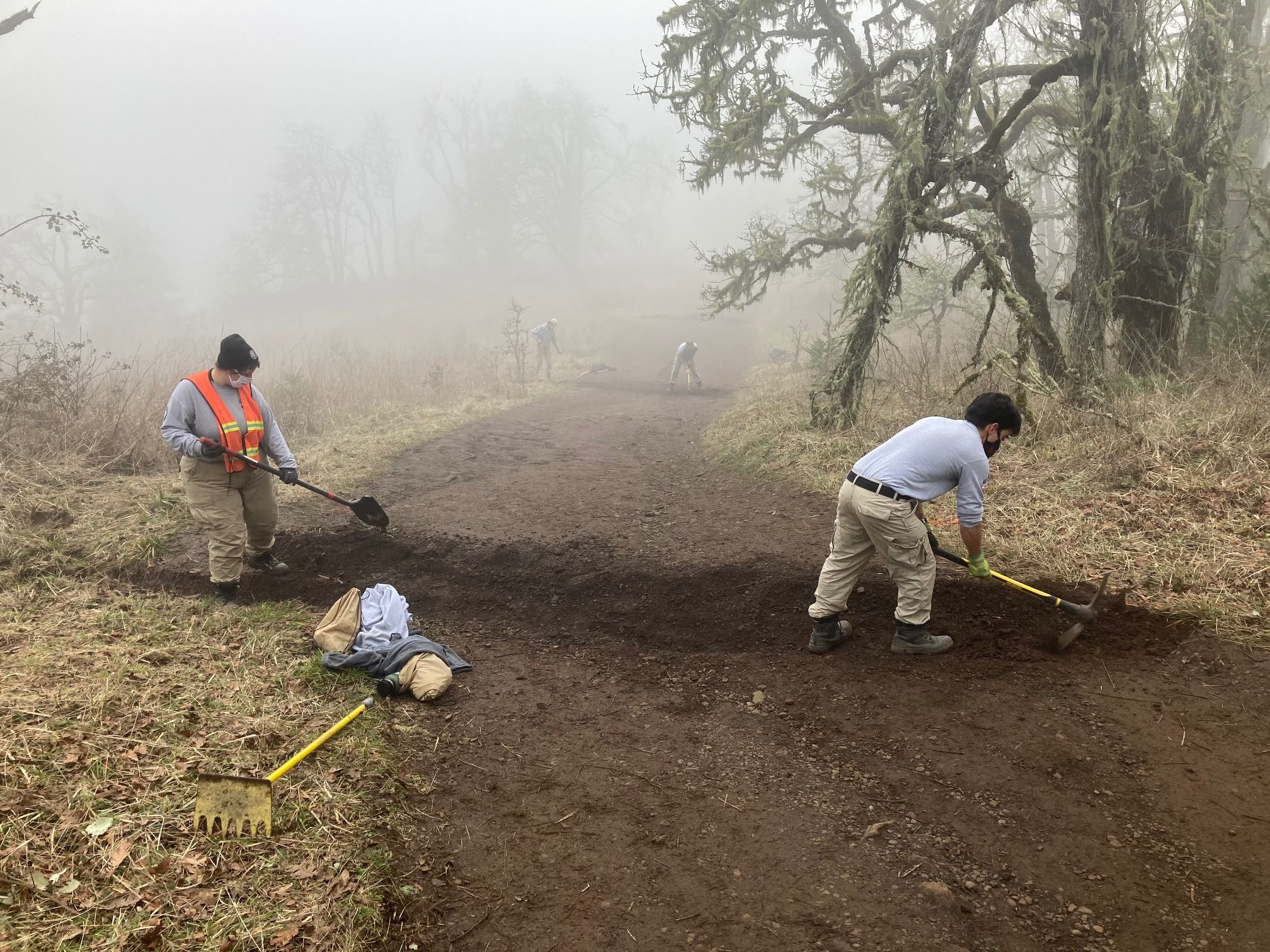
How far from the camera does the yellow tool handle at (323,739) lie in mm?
3287

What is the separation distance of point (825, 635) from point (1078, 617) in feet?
4.94

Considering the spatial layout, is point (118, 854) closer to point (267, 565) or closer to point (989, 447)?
point (267, 565)

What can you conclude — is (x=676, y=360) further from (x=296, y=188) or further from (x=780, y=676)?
(x=296, y=188)

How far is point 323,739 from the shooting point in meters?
3.58

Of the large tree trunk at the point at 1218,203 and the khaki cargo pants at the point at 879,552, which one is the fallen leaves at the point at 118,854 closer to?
the khaki cargo pants at the point at 879,552

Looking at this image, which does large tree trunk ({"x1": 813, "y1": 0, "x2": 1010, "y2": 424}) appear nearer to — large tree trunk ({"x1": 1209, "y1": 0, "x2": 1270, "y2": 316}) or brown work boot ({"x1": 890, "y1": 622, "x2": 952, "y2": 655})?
large tree trunk ({"x1": 1209, "y1": 0, "x2": 1270, "y2": 316})

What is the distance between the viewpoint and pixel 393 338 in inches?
1291

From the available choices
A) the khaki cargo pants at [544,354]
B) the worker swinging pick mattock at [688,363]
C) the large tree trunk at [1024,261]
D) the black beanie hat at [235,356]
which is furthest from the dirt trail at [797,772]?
the khaki cargo pants at [544,354]

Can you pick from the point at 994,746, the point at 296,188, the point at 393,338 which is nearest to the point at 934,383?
the point at 994,746

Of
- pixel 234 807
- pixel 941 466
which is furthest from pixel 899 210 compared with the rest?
pixel 234 807

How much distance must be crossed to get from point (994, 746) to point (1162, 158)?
7.67m

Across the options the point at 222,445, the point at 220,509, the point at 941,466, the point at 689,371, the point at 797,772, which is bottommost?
the point at 797,772

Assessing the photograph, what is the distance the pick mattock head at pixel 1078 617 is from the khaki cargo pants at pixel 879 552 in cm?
75

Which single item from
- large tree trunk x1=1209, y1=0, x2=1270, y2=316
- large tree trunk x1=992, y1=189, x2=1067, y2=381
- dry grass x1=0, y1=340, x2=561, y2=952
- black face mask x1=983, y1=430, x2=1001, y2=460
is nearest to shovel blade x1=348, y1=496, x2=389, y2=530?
dry grass x1=0, y1=340, x2=561, y2=952
